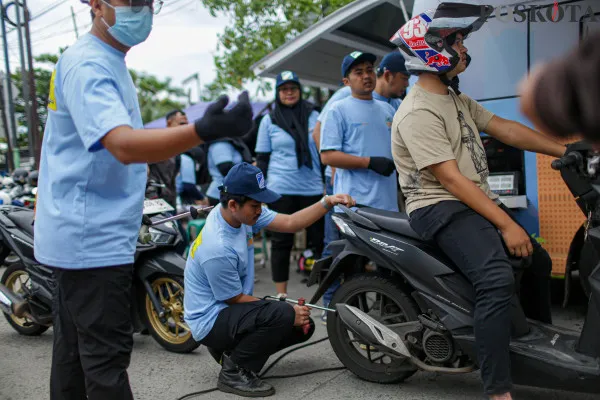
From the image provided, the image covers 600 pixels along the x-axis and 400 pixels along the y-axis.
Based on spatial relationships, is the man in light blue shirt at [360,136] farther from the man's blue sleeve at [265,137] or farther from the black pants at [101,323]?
the black pants at [101,323]

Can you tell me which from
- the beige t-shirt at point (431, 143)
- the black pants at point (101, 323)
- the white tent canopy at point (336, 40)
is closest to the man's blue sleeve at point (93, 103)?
the black pants at point (101, 323)

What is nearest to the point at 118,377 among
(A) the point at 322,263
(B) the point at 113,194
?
(B) the point at 113,194

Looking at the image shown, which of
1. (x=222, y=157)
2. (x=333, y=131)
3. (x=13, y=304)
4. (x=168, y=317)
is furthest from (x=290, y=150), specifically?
(x=13, y=304)

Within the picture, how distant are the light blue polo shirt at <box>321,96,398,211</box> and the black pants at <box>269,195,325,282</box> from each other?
893mm

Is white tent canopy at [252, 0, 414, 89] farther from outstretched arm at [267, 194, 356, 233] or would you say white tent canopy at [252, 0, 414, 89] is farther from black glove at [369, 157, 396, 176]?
outstretched arm at [267, 194, 356, 233]

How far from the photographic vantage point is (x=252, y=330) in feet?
11.5

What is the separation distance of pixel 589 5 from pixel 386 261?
248cm

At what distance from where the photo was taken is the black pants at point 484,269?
112 inches

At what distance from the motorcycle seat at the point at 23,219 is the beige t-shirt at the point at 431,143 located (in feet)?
9.38

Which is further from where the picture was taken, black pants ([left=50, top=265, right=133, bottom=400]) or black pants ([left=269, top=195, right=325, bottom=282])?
black pants ([left=269, top=195, right=325, bottom=282])

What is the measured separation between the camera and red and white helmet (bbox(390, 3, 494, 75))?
304 cm

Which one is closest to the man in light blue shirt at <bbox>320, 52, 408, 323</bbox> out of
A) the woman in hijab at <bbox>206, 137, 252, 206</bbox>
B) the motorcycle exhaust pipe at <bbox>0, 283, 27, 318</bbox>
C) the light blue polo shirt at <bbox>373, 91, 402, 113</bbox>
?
the light blue polo shirt at <bbox>373, 91, 402, 113</bbox>

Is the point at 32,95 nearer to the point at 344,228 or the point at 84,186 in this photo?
the point at 344,228

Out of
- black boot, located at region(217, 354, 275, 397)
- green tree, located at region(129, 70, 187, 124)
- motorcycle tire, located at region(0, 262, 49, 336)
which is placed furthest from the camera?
green tree, located at region(129, 70, 187, 124)
